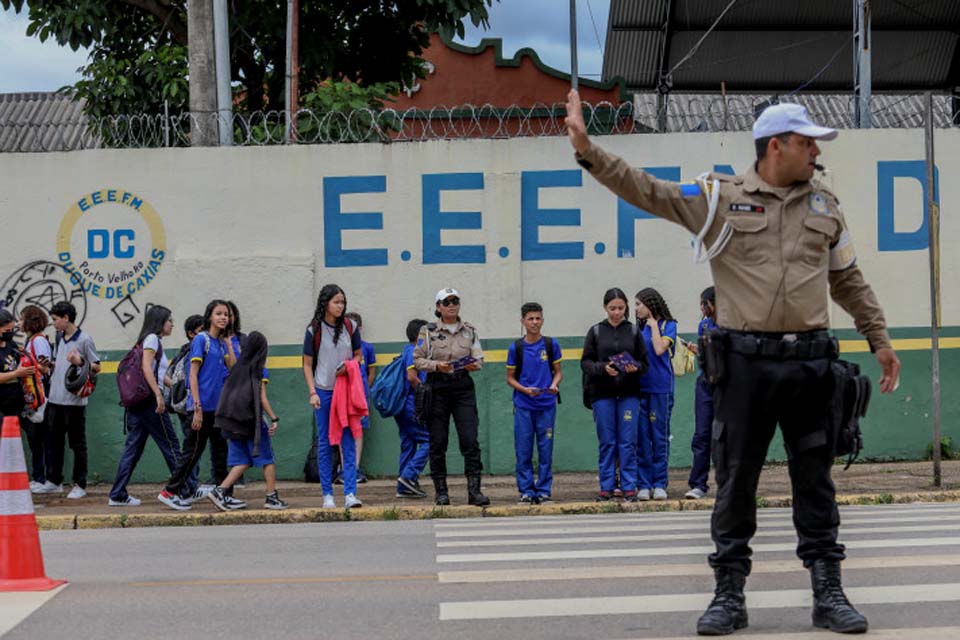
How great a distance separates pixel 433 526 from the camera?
1108 centimetres

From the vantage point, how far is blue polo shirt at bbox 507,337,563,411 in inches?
492

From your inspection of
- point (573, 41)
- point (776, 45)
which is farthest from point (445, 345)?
point (776, 45)

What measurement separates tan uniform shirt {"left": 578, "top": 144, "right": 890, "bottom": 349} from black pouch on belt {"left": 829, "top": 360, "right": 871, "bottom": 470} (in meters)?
0.23

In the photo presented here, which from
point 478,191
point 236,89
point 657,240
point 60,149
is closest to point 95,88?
point 236,89

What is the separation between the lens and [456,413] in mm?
12250

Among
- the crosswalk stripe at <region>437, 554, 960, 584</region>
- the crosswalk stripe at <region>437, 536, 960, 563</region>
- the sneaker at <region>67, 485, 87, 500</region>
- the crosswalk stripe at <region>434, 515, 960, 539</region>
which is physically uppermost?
the crosswalk stripe at <region>437, 554, 960, 584</region>

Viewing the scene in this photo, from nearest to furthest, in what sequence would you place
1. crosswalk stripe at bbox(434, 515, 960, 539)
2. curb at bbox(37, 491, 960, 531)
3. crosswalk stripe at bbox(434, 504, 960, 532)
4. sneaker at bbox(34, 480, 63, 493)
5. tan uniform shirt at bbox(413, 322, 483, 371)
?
crosswalk stripe at bbox(434, 515, 960, 539) < crosswalk stripe at bbox(434, 504, 960, 532) < curb at bbox(37, 491, 960, 531) < tan uniform shirt at bbox(413, 322, 483, 371) < sneaker at bbox(34, 480, 63, 493)

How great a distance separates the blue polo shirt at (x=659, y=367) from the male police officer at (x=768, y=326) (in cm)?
652

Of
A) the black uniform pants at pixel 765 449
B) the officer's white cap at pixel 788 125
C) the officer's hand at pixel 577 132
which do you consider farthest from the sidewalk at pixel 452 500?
the officer's hand at pixel 577 132

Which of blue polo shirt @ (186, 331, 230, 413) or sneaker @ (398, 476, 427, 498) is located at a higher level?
blue polo shirt @ (186, 331, 230, 413)

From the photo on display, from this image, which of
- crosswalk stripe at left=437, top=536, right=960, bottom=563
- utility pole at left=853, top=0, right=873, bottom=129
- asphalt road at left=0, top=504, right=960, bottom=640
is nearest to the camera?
asphalt road at left=0, top=504, right=960, bottom=640

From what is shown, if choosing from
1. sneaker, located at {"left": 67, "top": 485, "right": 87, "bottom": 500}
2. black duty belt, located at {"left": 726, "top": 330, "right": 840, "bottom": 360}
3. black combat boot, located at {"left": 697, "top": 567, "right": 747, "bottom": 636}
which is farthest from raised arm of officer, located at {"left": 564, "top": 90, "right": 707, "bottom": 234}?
sneaker, located at {"left": 67, "top": 485, "right": 87, "bottom": 500}

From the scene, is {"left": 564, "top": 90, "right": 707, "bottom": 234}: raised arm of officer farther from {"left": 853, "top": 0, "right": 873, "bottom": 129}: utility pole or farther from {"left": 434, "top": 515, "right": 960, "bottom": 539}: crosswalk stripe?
{"left": 853, "top": 0, "right": 873, "bottom": 129}: utility pole

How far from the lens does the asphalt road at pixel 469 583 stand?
20.8 feet
